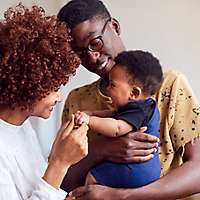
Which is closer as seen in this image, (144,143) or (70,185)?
(144,143)

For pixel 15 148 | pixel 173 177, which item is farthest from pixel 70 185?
pixel 173 177

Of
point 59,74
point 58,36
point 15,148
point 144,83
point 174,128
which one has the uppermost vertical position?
point 58,36

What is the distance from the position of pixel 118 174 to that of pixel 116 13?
1.29m

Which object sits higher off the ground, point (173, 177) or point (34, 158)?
point (34, 158)

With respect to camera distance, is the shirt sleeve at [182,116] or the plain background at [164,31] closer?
the shirt sleeve at [182,116]

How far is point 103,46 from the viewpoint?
4.77ft

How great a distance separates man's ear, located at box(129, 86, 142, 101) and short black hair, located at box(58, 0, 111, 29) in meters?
0.39

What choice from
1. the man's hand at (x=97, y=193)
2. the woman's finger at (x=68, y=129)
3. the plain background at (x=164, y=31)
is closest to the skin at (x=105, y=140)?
the man's hand at (x=97, y=193)

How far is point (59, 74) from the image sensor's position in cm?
111

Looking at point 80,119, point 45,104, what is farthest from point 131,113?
point 45,104

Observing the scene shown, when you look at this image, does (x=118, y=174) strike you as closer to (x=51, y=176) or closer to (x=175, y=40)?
(x=51, y=176)

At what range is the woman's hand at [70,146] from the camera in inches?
43.9

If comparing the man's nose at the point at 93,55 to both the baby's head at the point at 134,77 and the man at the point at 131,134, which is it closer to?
the man at the point at 131,134

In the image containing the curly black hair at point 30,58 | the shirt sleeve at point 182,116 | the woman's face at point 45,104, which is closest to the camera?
the curly black hair at point 30,58
